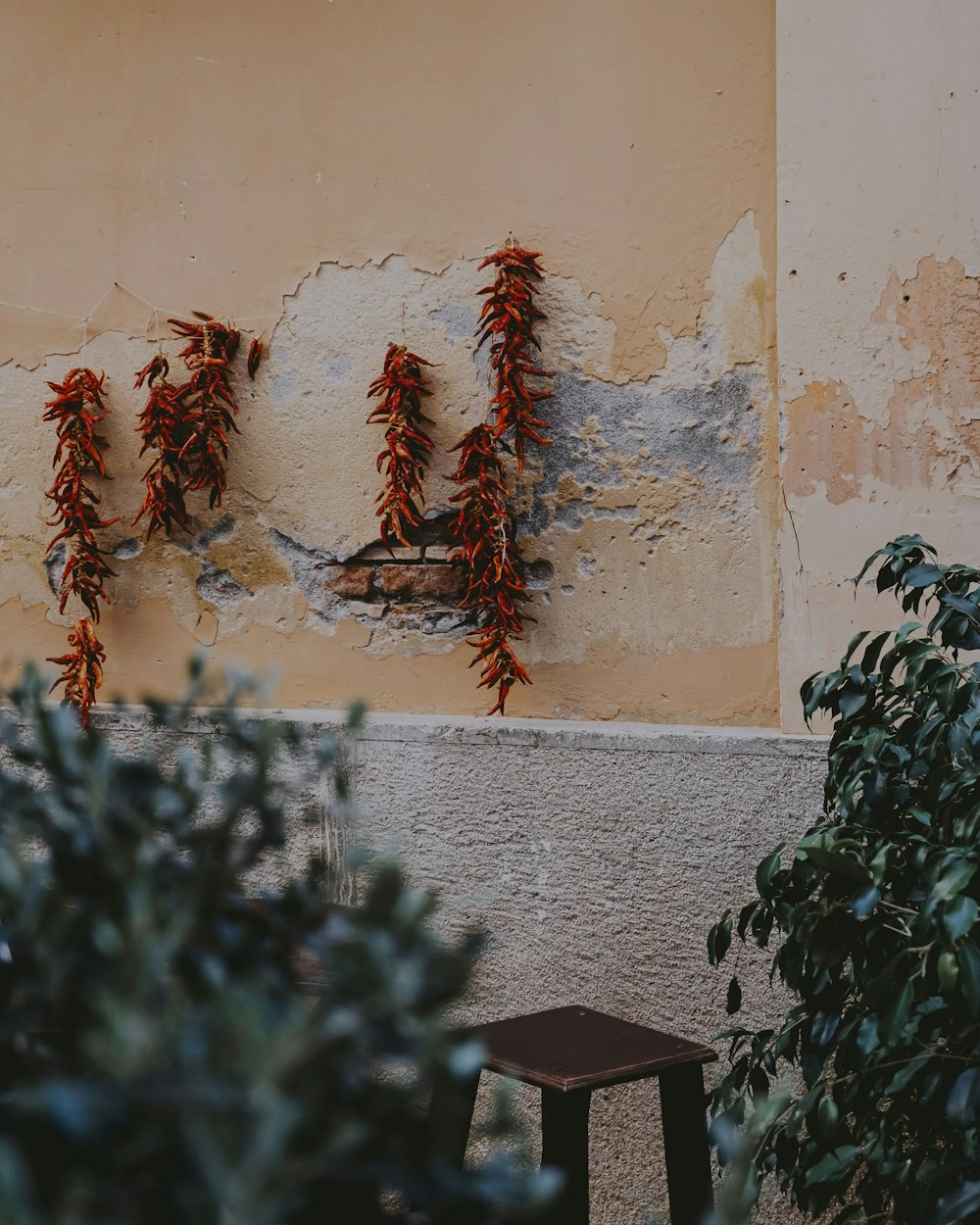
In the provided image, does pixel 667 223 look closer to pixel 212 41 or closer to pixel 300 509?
pixel 300 509

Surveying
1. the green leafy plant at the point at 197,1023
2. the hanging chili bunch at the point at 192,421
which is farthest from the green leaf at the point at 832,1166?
the hanging chili bunch at the point at 192,421

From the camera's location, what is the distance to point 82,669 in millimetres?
2863

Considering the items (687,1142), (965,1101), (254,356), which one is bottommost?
(687,1142)

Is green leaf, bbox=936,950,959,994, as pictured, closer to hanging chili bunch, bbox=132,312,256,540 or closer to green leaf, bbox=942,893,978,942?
green leaf, bbox=942,893,978,942

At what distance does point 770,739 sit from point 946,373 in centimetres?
79

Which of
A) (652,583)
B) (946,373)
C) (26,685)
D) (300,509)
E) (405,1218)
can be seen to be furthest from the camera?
(300,509)

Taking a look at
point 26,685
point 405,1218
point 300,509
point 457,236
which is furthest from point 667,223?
point 405,1218

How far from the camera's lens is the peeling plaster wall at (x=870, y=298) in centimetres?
231

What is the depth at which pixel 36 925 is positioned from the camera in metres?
0.55

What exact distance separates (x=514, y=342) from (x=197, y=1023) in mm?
2230

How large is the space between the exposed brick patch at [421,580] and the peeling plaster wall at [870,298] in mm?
737

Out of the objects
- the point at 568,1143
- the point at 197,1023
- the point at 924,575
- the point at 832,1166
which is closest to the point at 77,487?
the point at 568,1143

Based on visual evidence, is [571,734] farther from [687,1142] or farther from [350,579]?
[687,1142]

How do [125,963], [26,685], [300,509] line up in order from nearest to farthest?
[125,963] < [26,685] < [300,509]
